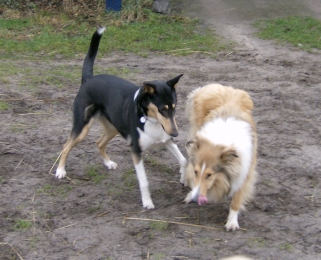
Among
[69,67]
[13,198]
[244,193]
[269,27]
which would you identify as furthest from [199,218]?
[269,27]

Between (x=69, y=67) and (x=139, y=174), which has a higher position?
(x=139, y=174)

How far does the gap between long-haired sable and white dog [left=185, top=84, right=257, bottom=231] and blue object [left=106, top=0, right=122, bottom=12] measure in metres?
6.33

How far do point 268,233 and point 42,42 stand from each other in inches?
249

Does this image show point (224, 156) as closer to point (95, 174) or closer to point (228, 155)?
point (228, 155)

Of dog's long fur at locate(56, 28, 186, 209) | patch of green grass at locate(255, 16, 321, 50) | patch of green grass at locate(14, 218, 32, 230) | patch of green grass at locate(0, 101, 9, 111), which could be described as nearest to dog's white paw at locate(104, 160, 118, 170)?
dog's long fur at locate(56, 28, 186, 209)

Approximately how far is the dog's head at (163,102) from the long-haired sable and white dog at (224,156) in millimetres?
236

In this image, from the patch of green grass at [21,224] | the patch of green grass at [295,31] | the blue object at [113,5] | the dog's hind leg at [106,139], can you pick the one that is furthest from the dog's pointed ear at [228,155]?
the blue object at [113,5]

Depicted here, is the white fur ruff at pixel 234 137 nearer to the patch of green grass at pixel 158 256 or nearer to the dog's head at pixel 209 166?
the dog's head at pixel 209 166

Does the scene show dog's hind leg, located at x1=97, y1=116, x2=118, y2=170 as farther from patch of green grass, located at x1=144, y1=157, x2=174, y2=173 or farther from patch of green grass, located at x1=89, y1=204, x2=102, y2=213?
patch of green grass, located at x1=89, y1=204, x2=102, y2=213

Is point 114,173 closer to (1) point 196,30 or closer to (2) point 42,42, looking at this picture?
(2) point 42,42

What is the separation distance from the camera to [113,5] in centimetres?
1055

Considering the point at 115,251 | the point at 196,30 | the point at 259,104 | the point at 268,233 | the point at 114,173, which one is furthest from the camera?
the point at 196,30

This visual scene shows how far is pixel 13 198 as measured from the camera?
4.68 m

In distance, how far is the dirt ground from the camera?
4047 mm
